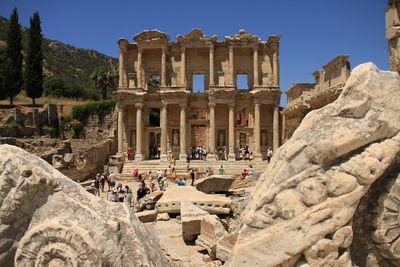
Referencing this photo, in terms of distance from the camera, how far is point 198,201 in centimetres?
902

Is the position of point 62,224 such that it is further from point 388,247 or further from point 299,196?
point 388,247

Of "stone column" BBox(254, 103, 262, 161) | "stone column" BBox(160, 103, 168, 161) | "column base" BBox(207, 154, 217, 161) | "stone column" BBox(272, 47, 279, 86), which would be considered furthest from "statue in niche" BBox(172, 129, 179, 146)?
"stone column" BBox(272, 47, 279, 86)

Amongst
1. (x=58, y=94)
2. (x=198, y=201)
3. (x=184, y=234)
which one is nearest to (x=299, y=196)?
(x=184, y=234)

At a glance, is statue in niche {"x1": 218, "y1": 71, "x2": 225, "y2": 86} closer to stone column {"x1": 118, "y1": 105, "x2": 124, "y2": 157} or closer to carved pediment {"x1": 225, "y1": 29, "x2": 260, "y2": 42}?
carved pediment {"x1": 225, "y1": 29, "x2": 260, "y2": 42}

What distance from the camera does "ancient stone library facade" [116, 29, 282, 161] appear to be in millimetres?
23812

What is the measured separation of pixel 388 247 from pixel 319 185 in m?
0.78

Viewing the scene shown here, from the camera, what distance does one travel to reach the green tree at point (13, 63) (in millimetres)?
34719

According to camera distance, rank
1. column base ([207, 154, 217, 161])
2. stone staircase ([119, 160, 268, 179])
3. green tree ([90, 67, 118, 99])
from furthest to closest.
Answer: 1. green tree ([90, 67, 118, 99])
2. column base ([207, 154, 217, 161])
3. stone staircase ([119, 160, 268, 179])

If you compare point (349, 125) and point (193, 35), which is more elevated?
point (193, 35)

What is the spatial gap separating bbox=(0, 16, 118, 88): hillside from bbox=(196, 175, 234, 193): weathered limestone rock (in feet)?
173

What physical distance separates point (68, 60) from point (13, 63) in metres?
45.0

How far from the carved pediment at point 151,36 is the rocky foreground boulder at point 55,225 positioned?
23.1 meters

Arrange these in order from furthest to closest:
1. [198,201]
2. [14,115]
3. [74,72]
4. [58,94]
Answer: [74,72] < [58,94] < [14,115] < [198,201]

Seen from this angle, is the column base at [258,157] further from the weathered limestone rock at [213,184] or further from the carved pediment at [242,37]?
the weathered limestone rock at [213,184]
